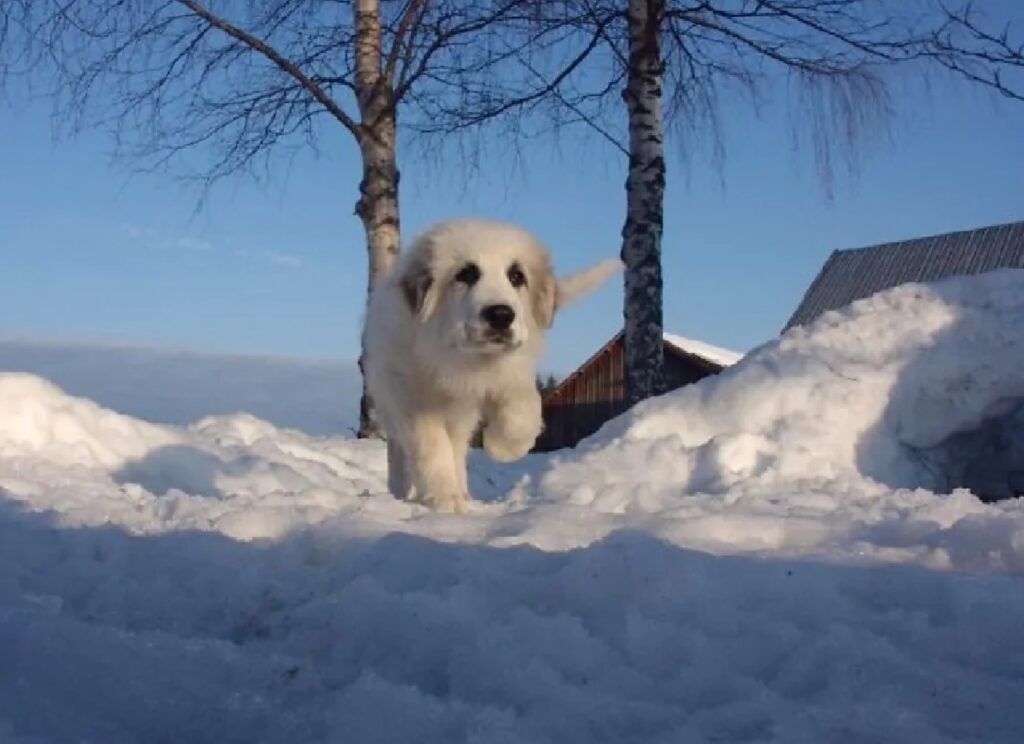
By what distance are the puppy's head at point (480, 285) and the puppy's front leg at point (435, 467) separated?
14.5 inches

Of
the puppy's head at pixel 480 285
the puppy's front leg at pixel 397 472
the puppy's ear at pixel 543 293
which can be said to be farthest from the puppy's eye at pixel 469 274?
the puppy's front leg at pixel 397 472

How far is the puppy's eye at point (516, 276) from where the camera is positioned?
4.06 meters

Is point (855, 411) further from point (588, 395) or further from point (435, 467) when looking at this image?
point (588, 395)

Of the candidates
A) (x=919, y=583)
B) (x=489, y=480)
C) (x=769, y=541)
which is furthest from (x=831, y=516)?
(x=489, y=480)

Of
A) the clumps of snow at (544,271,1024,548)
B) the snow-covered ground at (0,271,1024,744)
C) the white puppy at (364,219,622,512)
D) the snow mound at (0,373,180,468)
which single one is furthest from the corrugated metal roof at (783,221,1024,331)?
the snow-covered ground at (0,271,1024,744)

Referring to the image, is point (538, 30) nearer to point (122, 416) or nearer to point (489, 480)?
point (489, 480)

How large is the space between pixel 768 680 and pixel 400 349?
8.57 feet

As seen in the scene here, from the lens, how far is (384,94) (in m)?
9.26

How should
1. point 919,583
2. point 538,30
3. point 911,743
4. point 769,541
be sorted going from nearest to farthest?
point 911,743 < point 919,583 < point 769,541 < point 538,30

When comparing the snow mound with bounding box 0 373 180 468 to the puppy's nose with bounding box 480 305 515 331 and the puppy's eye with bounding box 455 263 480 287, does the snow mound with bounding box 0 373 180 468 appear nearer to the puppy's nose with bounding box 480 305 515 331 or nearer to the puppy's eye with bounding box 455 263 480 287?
the puppy's eye with bounding box 455 263 480 287

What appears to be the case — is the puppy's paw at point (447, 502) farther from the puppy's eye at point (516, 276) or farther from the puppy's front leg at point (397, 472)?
the puppy's eye at point (516, 276)

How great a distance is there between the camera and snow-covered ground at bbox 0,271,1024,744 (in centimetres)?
162

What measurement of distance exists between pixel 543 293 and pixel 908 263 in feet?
65.2

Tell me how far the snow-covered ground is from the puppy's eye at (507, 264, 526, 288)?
89 centimetres
